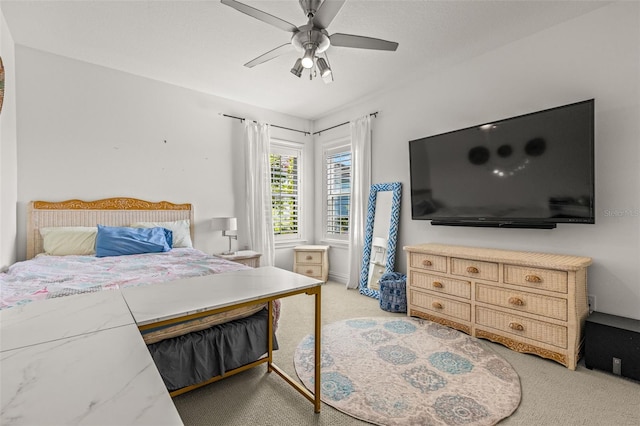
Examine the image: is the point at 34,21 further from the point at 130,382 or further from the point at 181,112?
the point at 130,382

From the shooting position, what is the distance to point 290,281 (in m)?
1.63

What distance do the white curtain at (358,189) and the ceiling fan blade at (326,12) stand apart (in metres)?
2.31

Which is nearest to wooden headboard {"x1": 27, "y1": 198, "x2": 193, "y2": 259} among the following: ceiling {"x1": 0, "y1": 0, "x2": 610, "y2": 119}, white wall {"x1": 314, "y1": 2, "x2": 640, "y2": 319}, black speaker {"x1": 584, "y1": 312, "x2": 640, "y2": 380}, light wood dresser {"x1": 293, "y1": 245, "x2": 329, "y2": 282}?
ceiling {"x1": 0, "y1": 0, "x2": 610, "y2": 119}

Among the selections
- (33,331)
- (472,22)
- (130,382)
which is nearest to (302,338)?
(33,331)

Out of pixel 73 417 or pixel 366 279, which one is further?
pixel 366 279

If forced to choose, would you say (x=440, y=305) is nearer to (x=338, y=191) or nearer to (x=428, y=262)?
(x=428, y=262)

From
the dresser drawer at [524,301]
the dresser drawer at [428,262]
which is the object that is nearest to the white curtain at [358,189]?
the dresser drawer at [428,262]

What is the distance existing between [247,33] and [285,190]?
265cm

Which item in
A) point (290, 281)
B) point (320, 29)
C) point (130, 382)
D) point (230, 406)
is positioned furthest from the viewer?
point (320, 29)

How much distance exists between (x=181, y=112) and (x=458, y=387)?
4174 mm

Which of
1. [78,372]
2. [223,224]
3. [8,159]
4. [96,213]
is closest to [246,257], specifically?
[223,224]

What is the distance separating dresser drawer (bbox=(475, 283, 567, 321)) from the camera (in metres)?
2.27

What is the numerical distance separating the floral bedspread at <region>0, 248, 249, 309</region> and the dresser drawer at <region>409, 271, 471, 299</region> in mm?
1865

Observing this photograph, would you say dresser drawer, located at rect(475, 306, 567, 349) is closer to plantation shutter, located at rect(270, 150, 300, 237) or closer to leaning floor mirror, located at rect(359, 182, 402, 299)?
leaning floor mirror, located at rect(359, 182, 402, 299)
